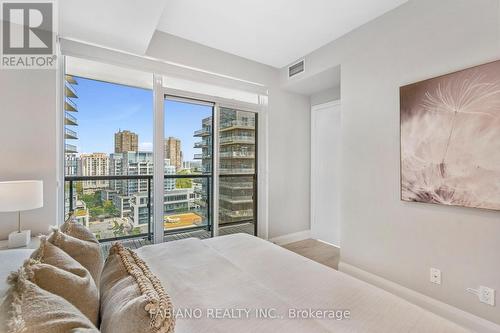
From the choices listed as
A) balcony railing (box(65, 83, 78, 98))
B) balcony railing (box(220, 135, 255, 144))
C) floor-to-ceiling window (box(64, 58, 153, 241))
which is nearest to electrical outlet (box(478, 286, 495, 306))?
balcony railing (box(220, 135, 255, 144))

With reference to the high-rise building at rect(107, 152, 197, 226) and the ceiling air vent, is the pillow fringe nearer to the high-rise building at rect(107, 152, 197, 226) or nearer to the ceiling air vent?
the high-rise building at rect(107, 152, 197, 226)

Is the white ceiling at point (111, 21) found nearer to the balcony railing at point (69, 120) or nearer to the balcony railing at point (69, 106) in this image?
the balcony railing at point (69, 106)

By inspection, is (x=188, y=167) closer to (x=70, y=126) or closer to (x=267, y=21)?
(x=70, y=126)

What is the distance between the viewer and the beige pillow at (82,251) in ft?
3.26

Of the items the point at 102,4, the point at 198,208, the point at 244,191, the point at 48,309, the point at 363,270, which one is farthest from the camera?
the point at 244,191

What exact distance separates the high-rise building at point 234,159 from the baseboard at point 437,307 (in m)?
1.78

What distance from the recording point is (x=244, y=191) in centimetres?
365

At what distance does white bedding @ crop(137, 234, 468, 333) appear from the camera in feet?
3.20

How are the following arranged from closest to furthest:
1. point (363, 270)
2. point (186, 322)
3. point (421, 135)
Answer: point (186, 322) → point (421, 135) → point (363, 270)

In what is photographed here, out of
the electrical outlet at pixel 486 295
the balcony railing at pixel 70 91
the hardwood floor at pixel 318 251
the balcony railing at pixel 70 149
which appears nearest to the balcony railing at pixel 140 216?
the balcony railing at pixel 70 149

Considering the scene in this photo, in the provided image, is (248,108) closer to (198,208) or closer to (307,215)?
(198,208)

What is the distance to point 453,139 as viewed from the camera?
1.84 metres

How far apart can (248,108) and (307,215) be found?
2051 mm

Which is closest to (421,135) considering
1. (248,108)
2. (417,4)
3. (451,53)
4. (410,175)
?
(410,175)
